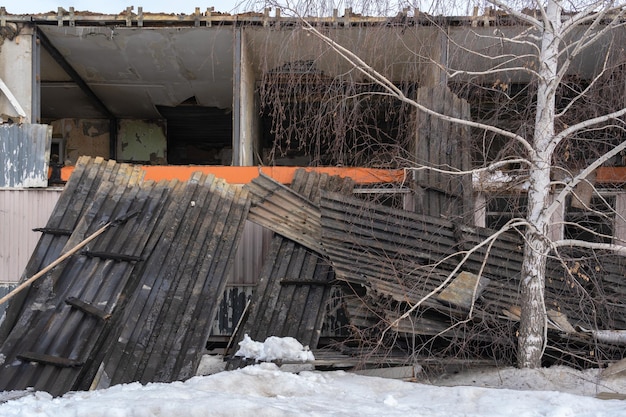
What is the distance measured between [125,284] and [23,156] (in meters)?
3.93

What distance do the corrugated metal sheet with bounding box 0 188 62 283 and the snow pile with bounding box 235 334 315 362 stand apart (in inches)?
183

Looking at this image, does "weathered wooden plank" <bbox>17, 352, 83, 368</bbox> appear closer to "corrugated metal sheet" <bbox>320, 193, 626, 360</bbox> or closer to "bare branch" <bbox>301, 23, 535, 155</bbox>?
"corrugated metal sheet" <bbox>320, 193, 626, 360</bbox>

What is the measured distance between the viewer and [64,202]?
24.6ft

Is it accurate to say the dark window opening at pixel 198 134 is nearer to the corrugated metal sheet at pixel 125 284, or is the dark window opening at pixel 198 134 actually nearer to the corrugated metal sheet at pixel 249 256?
the corrugated metal sheet at pixel 249 256

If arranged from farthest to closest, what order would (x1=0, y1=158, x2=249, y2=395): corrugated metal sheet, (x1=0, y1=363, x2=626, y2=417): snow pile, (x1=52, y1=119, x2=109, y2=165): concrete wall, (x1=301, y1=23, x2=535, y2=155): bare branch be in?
(x1=52, y1=119, x2=109, y2=165): concrete wall < (x1=0, y1=158, x2=249, y2=395): corrugated metal sheet < (x1=301, y1=23, x2=535, y2=155): bare branch < (x1=0, y1=363, x2=626, y2=417): snow pile

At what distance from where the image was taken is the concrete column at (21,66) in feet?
31.1

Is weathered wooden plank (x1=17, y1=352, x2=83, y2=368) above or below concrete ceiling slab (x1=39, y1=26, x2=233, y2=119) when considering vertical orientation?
below

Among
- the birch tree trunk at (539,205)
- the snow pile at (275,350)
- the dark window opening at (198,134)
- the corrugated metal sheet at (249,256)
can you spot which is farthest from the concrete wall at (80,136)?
the birch tree trunk at (539,205)

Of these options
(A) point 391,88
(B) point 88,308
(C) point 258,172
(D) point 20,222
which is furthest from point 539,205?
(D) point 20,222

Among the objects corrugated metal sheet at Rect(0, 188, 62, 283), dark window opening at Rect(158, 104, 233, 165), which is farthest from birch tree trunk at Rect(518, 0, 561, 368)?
dark window opening at Rect(158, 104, 233, 165)

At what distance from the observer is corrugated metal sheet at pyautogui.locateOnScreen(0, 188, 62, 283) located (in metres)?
8.88

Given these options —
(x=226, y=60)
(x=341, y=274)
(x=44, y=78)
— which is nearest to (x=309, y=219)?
(x=341, y=274)

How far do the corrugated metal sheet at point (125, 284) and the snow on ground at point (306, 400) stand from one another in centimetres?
85

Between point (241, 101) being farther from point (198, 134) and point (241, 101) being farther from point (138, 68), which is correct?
point (198, 134)
